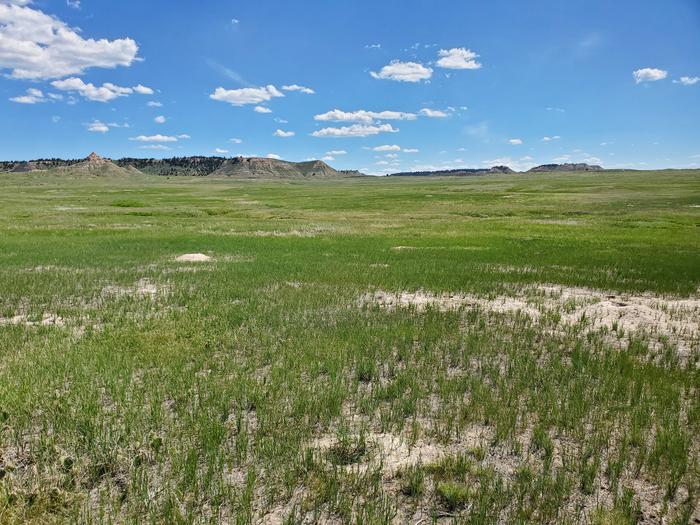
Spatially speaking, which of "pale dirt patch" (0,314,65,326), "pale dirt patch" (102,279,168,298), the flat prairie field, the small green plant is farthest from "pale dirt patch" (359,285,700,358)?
"pale dirt patch" (0,314,65,326)

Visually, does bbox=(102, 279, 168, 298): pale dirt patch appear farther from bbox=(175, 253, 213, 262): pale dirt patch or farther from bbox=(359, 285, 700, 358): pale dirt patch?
bbox=(359, 285, 700, 358): pale dirt patch

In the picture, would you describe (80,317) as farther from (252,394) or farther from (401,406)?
(401,406)

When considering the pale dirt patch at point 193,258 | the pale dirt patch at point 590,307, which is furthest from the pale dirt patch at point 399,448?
the pale dirt patch at point 193,258

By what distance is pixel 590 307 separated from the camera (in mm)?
15258

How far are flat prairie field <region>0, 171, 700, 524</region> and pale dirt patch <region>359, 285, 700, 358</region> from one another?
116mm

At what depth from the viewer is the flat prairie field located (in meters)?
5.59

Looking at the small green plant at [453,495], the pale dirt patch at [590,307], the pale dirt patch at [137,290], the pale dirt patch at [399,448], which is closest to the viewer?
the small green plant at [453,495]

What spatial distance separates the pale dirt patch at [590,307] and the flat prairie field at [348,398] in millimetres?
116

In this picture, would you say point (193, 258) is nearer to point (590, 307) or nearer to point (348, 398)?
point (348, 398)

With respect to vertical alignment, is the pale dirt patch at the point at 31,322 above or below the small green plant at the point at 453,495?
above

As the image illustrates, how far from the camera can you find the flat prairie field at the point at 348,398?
5.59 meters

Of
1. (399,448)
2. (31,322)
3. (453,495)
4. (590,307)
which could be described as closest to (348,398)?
(399,448)

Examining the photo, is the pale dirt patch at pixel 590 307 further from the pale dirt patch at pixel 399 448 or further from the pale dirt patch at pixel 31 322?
the pale dirt patch at pixel 31 322

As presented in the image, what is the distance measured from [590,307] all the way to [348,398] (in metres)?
10.6
